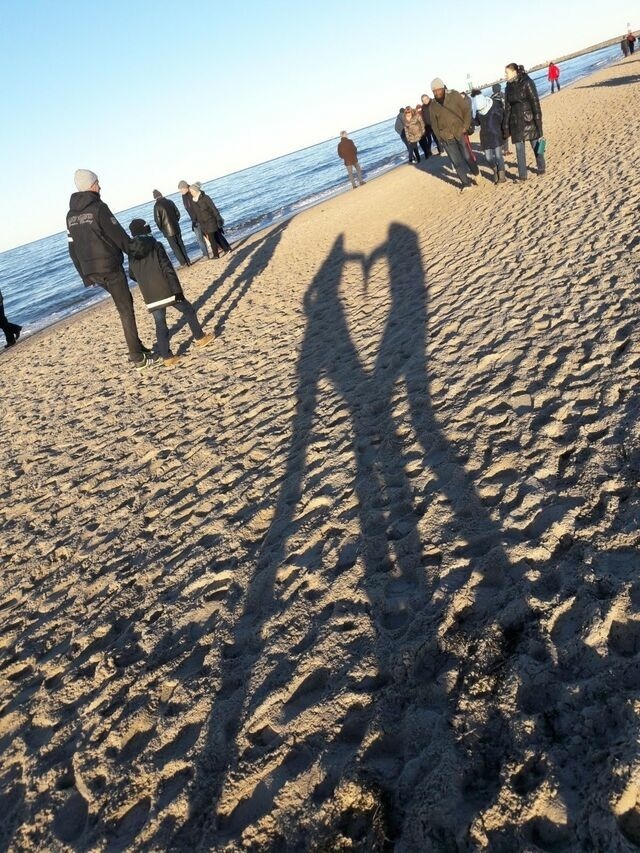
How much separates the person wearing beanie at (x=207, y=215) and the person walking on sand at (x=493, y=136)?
244 inches

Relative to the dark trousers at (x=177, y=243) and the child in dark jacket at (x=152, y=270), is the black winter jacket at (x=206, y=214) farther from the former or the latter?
the child in dark jacket at (x=152, y=270)

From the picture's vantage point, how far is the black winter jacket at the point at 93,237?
5.75m

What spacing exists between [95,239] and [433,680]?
18.8 ft

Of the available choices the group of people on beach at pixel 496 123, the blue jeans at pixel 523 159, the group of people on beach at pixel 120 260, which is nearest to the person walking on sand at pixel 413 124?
the group of people on beach at pixel 496 123

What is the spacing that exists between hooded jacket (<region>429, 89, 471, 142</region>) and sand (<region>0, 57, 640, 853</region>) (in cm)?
458

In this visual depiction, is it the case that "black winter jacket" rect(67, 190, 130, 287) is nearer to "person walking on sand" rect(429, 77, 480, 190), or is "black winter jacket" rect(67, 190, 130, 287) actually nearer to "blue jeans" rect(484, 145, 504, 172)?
Answer: "person walking on sand" rect(429, 77, 480, 190)

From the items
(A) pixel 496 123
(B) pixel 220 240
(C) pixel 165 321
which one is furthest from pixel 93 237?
(B) pixel 220 240

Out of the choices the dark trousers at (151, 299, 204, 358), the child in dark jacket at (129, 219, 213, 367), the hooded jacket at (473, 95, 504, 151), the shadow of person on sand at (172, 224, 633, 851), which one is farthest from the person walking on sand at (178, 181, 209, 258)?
the shadow of person on sand at (172, 224, 633, 851)

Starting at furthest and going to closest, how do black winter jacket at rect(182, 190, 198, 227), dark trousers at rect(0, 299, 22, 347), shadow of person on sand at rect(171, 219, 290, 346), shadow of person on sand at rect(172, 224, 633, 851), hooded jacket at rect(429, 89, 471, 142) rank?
black winter jacket at rect(182, 190, 198, 227) → dark trousers at rect(0, 299, 22, 347) → hooded jacket at rect(429, 89, 471, 142) → shadow of person on sand at rect(171, 219, 290, 346) → shadow of person on sand at rect(172, 224, 633, 851)

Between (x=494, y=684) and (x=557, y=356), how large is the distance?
277 centimetres

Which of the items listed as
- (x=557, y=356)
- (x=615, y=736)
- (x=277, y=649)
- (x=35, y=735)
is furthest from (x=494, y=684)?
(x=557, y=356)

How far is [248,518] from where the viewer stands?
354cm

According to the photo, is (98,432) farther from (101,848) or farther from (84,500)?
(101,848)

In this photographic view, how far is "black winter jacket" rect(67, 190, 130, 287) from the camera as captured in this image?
5754 millimetres
